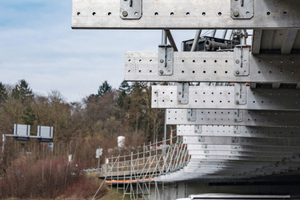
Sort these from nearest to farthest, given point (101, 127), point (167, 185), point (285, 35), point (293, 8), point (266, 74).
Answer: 1. point (293, 8)
2. point (285, 35)
3. point (266, 74)
4. point (167, 185)
5. point (101, 127)

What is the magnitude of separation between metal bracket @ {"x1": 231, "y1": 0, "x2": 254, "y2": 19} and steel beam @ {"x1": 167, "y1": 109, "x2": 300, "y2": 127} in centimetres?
544

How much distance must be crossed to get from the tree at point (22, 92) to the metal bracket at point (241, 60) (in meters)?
51.5

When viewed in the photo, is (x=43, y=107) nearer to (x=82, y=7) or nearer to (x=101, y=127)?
(x=101, y=127)

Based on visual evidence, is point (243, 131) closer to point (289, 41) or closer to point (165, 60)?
point (165, 60)

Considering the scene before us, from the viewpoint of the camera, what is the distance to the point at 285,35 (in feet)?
18.0

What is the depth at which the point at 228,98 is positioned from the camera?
8.02 m

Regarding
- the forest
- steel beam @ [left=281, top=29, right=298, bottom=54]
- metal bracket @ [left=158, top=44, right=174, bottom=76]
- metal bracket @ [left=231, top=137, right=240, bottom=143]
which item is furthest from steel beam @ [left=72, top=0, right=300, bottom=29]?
the forest

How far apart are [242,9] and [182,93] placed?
3535mm

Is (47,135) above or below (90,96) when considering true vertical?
below

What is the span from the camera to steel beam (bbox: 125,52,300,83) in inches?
232

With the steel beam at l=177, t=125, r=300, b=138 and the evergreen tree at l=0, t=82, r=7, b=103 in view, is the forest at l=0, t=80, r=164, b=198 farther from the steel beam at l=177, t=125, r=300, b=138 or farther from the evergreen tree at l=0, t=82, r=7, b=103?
the steel beam at l=177, t=125, r=300, b=138

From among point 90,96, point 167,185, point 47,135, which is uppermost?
point 90,96

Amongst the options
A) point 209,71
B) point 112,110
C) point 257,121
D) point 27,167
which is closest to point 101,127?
point 112,110

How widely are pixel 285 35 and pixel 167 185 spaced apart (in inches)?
1101
